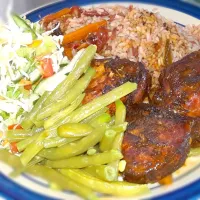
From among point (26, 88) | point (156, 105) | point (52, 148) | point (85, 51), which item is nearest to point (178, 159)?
point (156, 105)

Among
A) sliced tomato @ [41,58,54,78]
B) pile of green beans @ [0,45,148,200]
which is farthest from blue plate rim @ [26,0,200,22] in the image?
pile of green beans @ [0,45,148,200]

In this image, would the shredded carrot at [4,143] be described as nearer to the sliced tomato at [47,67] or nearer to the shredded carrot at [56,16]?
the sliced tomato at [47,67]

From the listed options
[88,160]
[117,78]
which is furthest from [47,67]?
[88,160]

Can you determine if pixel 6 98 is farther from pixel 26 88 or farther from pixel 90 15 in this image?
pixel 90 15

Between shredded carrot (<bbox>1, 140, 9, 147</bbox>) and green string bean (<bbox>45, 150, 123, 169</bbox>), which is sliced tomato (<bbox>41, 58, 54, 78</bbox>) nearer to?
shredded carrot (<bbox>1, 140, 9, 147</bbox>)

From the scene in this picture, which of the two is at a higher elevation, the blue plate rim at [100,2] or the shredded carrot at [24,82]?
the blue plate rim at [100,2]

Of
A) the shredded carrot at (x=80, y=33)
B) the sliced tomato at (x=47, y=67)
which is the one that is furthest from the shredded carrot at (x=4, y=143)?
the shredded carrot at (x=80, y=33)
